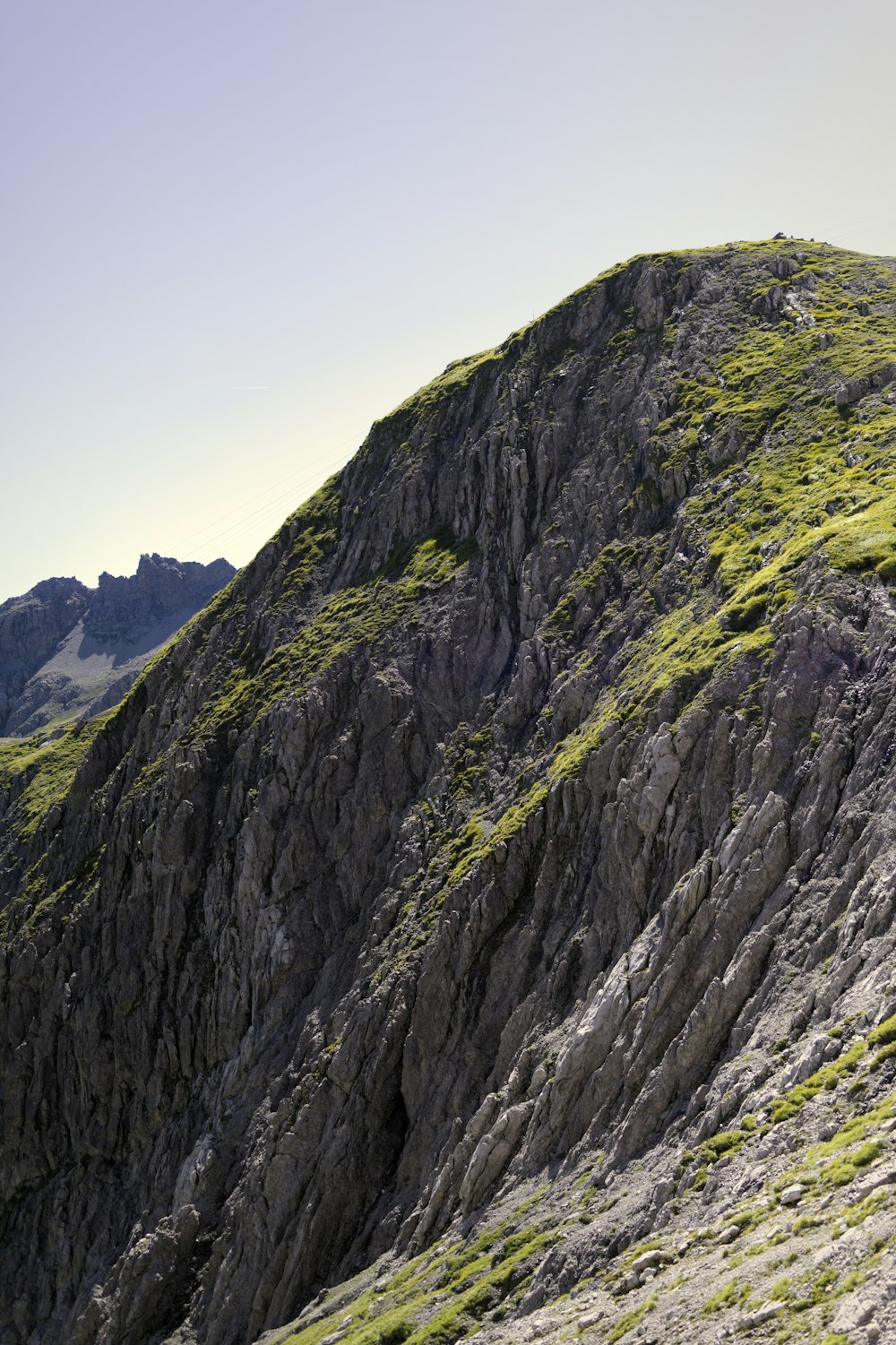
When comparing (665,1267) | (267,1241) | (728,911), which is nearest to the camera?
(665,1267)

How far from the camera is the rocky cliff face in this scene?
38094mm

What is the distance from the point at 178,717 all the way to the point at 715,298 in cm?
6552

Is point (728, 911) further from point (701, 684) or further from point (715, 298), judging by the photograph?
point (715, 298)

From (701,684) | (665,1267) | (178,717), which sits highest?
(178,717)

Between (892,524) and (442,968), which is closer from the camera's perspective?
(892,524)

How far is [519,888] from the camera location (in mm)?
64625

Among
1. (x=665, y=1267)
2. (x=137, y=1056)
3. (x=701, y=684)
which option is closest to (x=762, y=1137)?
(x=665, y=1267)

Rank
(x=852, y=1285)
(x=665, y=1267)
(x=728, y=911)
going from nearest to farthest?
(x=852, y=1285), (x=665, y=1267), (x=728, y=911)

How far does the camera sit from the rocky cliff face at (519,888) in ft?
125

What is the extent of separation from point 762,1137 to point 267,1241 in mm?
42274

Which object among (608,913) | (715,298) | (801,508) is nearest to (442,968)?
(608,913)

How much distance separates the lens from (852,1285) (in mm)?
23547

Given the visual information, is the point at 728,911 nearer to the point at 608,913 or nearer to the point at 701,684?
the point at 608,913

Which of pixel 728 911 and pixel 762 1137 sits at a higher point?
pixel 728 911
